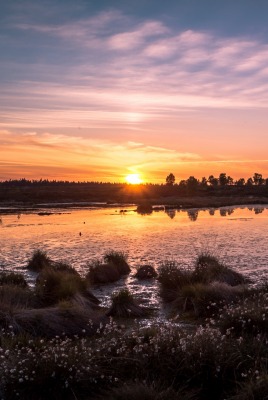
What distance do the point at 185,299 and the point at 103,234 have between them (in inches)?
838

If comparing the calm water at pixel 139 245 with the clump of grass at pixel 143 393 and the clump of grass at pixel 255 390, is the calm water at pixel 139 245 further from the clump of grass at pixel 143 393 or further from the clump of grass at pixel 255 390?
the clump of grass at pixel 255 390

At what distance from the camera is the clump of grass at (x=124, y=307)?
12961mm

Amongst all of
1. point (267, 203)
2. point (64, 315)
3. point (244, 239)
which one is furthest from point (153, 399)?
point (267, 203)

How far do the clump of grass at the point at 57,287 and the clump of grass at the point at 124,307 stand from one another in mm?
1343

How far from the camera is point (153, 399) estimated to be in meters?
6.84

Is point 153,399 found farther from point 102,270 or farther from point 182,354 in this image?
point 102,270

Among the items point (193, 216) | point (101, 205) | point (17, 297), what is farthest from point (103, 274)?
point (101, 205)

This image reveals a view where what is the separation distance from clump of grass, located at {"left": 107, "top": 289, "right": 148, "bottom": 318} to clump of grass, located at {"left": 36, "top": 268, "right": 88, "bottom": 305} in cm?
134

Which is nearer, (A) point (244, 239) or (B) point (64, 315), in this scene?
(B) point (64, 315)

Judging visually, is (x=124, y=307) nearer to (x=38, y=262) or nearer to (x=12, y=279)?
(x=12, y=279)

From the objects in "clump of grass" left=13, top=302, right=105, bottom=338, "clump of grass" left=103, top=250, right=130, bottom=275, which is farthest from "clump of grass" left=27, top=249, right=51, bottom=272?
"clump of grass" left=13, top=302, right=105, bottom=338

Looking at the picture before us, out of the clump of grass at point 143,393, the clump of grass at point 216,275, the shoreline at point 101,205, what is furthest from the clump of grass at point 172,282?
the shoreline at point 101,205

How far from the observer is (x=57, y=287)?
48.5ft

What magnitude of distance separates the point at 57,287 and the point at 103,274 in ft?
12.5
